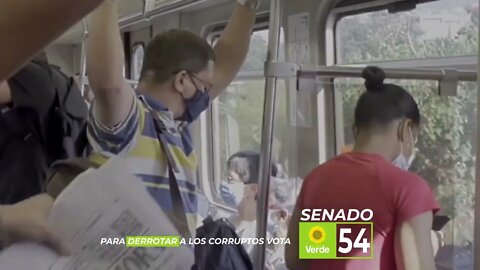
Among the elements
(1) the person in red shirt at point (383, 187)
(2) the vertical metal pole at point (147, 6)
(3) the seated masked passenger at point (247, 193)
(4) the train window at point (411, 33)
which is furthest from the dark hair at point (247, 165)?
(2) the vertical metal pole at point (147, 6)

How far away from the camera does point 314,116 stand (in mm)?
1119

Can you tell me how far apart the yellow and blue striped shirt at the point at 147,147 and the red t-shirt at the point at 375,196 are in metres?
0.23

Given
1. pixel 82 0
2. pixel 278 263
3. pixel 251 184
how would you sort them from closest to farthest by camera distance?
pixel 82 0
pixel 278 263
pixel 251 184

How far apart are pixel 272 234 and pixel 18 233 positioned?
1.47 feet

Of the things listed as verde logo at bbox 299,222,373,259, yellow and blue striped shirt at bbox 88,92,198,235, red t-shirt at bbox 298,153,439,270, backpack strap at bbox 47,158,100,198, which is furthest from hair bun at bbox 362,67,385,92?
backpack strap at bbox 47,158,100,198

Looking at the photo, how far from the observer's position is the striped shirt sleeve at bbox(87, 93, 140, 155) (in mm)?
883

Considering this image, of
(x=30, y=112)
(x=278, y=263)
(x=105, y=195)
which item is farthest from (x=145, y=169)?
(x=278, y=263)

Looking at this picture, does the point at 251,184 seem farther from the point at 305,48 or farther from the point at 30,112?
the point at 30,112

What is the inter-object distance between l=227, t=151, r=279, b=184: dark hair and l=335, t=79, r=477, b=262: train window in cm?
27

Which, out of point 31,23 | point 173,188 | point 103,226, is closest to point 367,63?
point 173,188

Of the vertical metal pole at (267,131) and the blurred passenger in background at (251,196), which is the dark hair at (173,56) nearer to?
the vertical metal pole at (267,131)

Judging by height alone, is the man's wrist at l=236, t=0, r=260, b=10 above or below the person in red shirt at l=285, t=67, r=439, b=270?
above

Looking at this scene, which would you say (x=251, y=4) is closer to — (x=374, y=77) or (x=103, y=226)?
(x=374, y=77)

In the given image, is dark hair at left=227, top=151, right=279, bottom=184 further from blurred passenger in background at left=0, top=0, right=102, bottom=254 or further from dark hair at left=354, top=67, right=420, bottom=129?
blurred passenger in background at left=0, top=0, right=102, bottom=254
